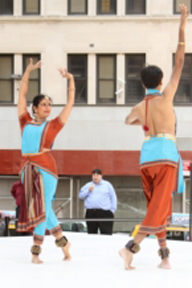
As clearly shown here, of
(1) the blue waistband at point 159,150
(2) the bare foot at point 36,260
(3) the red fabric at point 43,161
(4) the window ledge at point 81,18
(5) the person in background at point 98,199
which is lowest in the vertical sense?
(5) the person in background at point 98,199

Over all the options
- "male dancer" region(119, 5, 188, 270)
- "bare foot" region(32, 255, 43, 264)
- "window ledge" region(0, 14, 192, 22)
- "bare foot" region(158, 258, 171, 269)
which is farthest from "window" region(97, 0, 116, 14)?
"bare foot" region(158, 258, 171, 269)

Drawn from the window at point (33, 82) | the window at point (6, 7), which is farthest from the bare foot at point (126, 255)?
the window at point (6, 7)

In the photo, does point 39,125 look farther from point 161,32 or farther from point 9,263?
point 161,32

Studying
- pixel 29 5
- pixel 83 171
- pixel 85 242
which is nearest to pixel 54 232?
pixel 85 242

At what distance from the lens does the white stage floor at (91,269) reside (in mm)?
5145

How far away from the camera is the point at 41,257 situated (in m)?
6.92

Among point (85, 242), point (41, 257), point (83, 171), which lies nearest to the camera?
point (41, 257)

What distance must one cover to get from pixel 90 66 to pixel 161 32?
246cm

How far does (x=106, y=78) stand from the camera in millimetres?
22469

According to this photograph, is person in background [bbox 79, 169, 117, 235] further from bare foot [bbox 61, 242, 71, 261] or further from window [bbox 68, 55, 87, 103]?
window [bbox 68, 55, 87, 103]

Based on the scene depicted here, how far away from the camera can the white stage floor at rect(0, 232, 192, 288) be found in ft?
16.9

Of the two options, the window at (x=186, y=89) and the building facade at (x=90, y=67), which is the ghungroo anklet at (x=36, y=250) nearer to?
the building facade at (x=90, y=67)

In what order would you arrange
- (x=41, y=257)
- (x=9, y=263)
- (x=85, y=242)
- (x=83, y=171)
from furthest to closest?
1. (x=83, y=171)
2. (x=85, y=242)
3. (x=41, y=257)
4. (x=9, y=263)

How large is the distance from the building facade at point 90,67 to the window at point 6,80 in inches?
1.3
